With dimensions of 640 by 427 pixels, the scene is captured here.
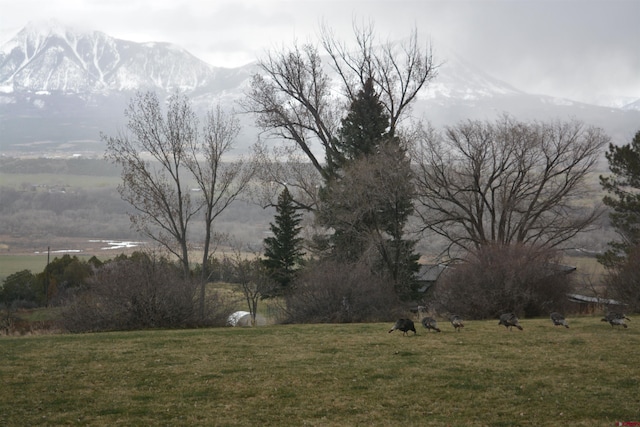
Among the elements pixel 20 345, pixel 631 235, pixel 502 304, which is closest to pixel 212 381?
pixel 20 345

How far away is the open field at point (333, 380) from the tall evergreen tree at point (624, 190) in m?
22.1

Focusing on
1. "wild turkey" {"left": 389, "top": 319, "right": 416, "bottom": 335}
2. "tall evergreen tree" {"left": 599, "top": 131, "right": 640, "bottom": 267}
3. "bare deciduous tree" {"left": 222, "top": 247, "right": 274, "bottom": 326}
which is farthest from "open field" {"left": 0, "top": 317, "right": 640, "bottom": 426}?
"bare deciduous tree" {"left": 222, "top": 247, "right": 274, "bottom": 326}

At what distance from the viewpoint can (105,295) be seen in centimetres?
2211

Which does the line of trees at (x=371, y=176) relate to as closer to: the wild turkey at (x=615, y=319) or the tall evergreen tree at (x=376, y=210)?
the tall evergreen tree at (x=376, y=210)

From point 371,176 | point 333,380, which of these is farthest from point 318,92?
point 333,380

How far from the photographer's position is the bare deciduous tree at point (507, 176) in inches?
1293

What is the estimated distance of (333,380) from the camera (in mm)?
11289

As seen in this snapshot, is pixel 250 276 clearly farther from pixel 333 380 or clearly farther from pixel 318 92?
pixel 333 380

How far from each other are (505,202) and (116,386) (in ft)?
86.2

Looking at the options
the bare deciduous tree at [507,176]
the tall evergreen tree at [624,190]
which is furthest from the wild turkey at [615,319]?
the tall evergreen tree at [624,190]

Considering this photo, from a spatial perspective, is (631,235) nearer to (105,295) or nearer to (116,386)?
(105,295)

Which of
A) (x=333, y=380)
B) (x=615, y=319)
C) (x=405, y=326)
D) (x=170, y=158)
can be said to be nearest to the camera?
(x=333, y=380)

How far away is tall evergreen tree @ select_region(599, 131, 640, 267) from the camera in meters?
36.2

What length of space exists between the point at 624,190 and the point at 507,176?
10160mm
